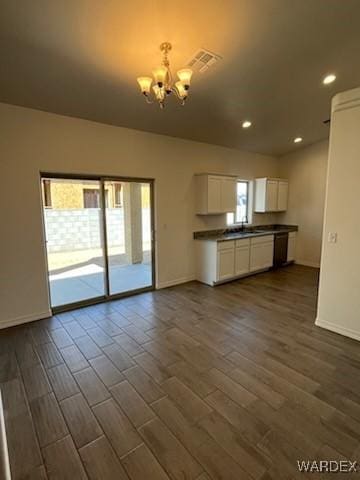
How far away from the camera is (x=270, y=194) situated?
6.22m

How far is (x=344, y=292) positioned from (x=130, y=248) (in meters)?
3.31

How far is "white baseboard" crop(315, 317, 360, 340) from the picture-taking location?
115 inches

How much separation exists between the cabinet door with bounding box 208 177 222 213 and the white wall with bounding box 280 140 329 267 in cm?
271

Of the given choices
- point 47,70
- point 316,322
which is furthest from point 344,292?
point 47,70

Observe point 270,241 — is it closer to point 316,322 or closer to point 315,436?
point 316,322

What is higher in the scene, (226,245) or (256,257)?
(226,245)

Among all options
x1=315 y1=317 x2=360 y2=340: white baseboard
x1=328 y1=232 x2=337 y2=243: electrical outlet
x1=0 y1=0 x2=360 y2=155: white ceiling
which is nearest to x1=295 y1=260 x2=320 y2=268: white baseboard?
x1=315 y1=317 x2=360 y2=340: white baseboard

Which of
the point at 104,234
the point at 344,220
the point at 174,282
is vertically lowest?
the point at 174,282

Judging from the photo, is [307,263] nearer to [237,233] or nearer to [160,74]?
[237,233]

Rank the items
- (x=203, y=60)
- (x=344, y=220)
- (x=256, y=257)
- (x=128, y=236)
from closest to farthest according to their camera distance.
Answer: (x=203, y=60) < (x=344, y=220) < (x=128, y=236) < (x=256, y=257)

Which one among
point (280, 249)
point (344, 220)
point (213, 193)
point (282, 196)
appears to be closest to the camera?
point (344, 220)

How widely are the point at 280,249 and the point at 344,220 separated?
3.30m

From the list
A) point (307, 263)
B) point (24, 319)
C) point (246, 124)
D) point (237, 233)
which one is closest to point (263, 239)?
point (237, 233)

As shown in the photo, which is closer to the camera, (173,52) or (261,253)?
(173,52)
